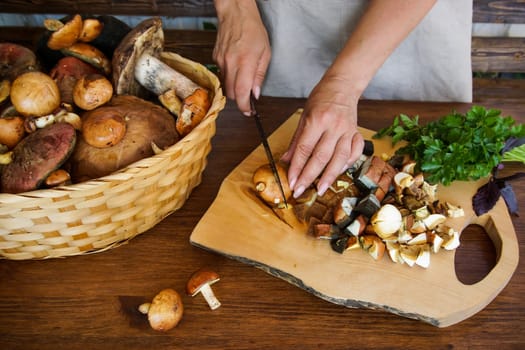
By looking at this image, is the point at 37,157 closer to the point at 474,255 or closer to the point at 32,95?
the point at 32,95

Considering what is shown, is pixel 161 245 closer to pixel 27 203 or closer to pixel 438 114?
pixel 27 203

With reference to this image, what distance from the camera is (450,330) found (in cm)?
92

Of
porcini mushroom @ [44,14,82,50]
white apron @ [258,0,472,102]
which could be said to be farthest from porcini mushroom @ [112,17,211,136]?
white apron @ [258,0,472,102]

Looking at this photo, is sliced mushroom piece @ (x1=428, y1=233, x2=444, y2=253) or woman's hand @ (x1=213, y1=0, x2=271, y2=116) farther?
woman's hand @ (x1=213, y1=0, x2=271, y2=116)

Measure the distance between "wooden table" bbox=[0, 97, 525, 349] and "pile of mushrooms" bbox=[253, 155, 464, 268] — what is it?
0.39 feet

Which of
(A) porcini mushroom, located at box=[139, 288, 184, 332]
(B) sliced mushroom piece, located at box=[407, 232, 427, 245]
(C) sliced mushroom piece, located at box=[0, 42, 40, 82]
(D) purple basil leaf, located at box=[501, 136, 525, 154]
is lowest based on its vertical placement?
(A) porcini mushroom, located at box=[139, 288, 184, 332]

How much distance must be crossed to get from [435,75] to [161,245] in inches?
43.3

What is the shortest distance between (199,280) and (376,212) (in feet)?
1.46

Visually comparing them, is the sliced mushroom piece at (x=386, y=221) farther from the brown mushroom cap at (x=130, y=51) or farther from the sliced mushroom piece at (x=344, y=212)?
the brown mushroom cap at (x=130, y=51)

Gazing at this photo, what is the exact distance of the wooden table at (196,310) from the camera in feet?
2.97

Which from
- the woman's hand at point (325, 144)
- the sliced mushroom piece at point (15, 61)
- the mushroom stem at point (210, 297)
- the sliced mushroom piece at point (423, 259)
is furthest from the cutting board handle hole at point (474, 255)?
the sliced mushroom piece at point (15, 61)

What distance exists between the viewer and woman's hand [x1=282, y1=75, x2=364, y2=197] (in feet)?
3.45

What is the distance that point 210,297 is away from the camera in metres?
0.97

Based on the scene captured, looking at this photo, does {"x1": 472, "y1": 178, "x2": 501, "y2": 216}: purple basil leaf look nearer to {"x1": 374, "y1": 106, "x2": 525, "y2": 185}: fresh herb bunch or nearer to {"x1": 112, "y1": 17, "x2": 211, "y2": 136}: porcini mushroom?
{"x1": 374, "y1": 106, "x2": 525, "y2": 185}: fresh herb bunch
